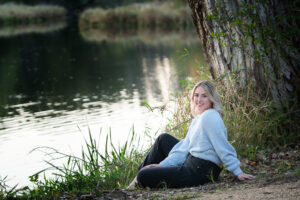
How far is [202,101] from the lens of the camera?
4301mm

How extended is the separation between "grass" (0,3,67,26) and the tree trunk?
43524mm

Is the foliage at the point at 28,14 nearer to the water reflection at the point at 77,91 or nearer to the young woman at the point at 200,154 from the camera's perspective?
the water reflection at the point at 77,91

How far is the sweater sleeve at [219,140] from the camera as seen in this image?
4.11 meters

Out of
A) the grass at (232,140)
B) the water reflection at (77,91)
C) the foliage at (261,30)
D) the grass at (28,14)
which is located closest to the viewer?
the grass at (232,140)

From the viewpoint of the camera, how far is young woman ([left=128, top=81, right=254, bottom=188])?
4121 mm

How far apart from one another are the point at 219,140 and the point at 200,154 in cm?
24

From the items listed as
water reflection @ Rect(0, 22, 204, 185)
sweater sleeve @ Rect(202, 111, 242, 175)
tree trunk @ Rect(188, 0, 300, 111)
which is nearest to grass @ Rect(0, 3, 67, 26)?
water reflection @ Rect(0, 22, 204, 185)

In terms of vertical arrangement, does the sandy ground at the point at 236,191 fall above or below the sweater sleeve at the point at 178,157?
below

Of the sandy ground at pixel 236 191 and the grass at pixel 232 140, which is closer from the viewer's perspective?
the sandy ground at pixel 236 191

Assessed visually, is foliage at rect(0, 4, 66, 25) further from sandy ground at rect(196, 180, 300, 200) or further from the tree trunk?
sandy ground at rect(196, 180, 300, 200)

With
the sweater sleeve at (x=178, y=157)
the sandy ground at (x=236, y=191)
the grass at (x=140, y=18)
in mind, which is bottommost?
the sandy ground at (x=236, y=191)

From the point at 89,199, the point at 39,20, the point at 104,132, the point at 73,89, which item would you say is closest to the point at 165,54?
the point at 73,89

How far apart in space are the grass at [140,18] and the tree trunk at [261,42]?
26.7 m

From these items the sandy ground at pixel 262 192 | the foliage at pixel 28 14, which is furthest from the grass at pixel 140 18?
the sandy ground at pixel 262 192
